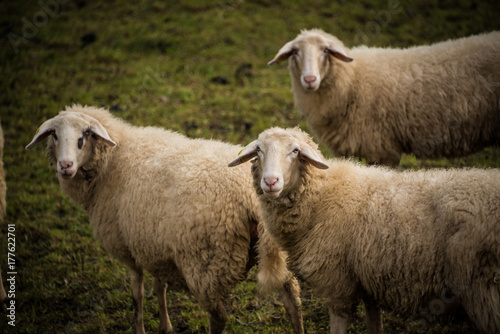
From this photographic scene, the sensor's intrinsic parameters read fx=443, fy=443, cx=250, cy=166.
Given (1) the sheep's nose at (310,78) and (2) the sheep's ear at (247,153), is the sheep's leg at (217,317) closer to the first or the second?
(2) the sheep's ear at (247,153)

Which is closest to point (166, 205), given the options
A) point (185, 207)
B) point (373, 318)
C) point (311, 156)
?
point (185, 207)

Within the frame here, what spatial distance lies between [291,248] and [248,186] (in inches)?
23.1

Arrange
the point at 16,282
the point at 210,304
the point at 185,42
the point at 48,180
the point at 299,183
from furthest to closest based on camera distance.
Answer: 1. the point at 185,42
2. the point at 48,180
3. the point at 16,282
4. the point at 210,304
5. the point at 299,183

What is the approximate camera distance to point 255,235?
3586mm

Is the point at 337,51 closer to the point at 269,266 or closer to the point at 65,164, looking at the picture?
the point at 269,266

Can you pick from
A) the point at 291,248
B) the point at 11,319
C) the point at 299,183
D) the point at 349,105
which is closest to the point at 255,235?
the point at 291,248

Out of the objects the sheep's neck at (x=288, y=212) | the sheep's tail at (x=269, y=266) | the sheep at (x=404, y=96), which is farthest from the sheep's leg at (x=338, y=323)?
the sheep at (x=404, y=96)

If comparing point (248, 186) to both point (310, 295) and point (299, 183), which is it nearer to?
point (299, 183)

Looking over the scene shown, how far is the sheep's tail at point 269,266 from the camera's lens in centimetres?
336

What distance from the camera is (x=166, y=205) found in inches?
142

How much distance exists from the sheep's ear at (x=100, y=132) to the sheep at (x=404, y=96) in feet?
7.30

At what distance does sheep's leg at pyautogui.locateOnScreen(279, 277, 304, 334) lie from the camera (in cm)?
370

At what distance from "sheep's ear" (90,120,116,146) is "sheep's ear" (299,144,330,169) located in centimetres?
181

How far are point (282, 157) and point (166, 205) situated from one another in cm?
110
